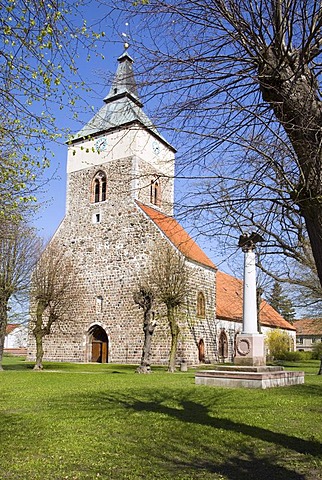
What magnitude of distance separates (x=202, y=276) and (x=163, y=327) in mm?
4256

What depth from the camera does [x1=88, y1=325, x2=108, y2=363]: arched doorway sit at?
28.4 metres

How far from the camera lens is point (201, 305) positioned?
28125 millimetres

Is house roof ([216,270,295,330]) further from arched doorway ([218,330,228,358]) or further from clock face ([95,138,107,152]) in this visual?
clock face ([95,138,107,152])

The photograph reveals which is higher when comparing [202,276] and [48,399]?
[202,276]

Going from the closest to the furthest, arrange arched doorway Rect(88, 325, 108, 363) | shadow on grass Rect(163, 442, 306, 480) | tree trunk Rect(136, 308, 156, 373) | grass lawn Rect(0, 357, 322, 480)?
shadow on grass Rect(163, 442, 306, 480)
grass lawn Rect(0, 357, 322, 480)
tree trunk Rect(136, 308, 156, 373)
arched doorway Rect(88, 325, 108, 363)

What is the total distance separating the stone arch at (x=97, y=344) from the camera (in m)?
28.4

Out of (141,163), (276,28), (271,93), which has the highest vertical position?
(141,163)

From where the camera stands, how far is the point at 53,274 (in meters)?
25.6

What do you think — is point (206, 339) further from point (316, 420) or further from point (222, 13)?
point (222, 13)

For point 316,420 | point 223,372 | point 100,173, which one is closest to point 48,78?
point 316,420

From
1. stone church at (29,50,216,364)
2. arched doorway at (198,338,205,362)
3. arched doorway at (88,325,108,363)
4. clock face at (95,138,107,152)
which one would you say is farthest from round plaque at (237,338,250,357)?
arched doorway at (88,325,108,363)

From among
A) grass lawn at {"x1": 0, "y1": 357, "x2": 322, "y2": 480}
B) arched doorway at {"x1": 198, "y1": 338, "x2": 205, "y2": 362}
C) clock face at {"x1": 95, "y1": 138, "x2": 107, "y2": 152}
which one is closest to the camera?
grass lawn at {"x1": 0, "y1": 357, "x2": 322, "y2": 480}

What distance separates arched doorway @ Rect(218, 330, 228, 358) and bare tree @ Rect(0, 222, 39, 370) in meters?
13.2

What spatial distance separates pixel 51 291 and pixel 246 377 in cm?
1398
